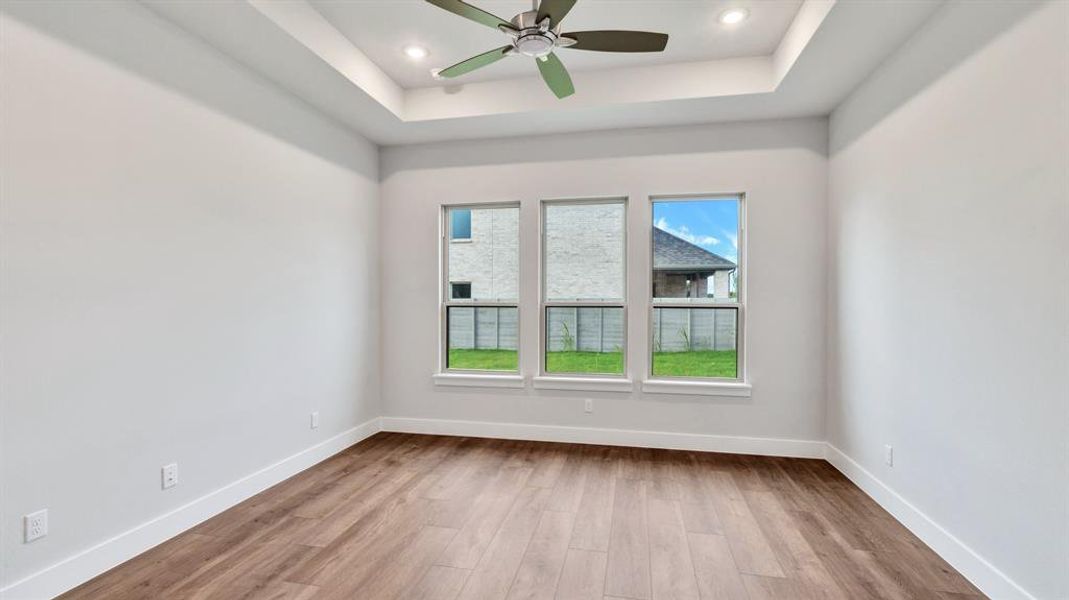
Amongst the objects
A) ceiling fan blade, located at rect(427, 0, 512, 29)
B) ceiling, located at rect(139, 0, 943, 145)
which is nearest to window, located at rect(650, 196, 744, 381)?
ceiling, located at rect(139, 0, 943, 145)

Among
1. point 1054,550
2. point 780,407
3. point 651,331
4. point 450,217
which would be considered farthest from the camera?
point 450,217

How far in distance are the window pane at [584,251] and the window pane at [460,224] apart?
2.59ft

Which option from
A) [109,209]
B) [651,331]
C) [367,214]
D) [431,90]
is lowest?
[651,331]

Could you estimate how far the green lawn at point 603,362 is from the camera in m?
4.12

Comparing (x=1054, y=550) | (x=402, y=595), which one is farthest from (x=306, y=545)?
(x=1054, y=550)

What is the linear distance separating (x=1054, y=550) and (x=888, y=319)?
4.70ft

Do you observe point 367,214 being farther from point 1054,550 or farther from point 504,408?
point 1054,550

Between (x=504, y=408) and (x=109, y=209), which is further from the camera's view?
(x=504, y=408)

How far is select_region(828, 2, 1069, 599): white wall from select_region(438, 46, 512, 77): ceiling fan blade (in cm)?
225

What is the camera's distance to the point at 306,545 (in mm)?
2465

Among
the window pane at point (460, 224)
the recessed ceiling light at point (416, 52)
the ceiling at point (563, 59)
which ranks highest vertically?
the recessed ceiling light at point (416, 52)

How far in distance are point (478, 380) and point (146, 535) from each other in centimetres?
255

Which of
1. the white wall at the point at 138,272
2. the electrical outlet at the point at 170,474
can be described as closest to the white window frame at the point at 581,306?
the white wall at the point at 138,272

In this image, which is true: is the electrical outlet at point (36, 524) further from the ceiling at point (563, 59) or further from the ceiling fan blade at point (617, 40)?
the ceiling fan blade at point (617, 40)
